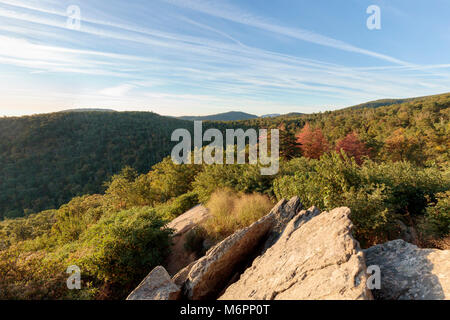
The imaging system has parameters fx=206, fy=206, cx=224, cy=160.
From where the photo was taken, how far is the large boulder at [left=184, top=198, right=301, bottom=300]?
12.7 ft

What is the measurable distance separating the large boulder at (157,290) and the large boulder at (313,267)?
934mm

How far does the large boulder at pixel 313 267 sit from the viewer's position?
2486 millimetres

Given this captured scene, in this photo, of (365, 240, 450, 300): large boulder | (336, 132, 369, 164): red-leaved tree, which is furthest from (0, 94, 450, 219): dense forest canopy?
(365, 240, 450, 300): large boulder

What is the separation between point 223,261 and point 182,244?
3.20 meters

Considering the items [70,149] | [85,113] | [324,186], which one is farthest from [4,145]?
[324,186]

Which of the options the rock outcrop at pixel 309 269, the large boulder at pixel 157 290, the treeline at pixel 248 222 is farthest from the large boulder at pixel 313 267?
the treeline at pixel 248 222

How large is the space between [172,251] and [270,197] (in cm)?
401

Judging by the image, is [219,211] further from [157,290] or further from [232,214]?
[157,290]

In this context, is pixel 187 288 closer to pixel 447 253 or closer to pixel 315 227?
pixel 315 227

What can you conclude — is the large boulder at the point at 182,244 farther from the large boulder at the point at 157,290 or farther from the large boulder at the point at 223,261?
the large boulder at the point at 157,290

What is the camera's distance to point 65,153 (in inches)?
2537

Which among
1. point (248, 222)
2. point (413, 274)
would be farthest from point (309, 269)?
point (248, 222)

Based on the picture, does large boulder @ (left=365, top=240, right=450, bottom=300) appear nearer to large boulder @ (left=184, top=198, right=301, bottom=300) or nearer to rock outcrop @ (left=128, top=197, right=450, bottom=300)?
rock outcrop @ (left=128, top=197, right=450, bottom=300)
